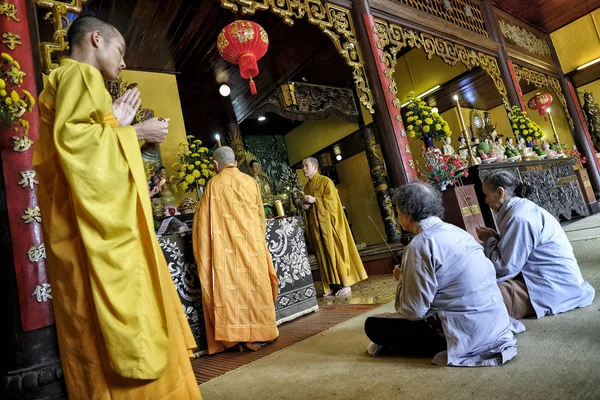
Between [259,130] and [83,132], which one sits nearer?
[83,132]

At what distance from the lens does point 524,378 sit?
1.35m

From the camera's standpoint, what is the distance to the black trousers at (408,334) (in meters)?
1.75

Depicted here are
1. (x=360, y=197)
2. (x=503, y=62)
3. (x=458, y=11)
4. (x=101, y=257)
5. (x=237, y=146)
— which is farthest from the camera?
(x=360, y=197)

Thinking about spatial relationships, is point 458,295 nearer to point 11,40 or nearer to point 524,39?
point 11,40

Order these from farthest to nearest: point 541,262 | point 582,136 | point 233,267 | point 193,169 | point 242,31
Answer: point 582,136
point 193,169
point 242,31
point 233,267
point 541,262

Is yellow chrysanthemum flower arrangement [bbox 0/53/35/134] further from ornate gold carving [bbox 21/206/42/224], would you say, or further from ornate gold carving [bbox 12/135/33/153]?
ornate gold carving [bbox 21/206/42/224]

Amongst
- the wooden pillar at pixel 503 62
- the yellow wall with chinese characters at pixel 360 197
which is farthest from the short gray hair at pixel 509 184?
the yellow wall with chinese characters at pixel 360 197

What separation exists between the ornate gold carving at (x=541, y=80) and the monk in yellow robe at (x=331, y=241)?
5.81 meters

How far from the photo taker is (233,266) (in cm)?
276

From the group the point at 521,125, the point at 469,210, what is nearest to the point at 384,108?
the point at 469,210

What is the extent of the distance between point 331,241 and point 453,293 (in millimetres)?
2835

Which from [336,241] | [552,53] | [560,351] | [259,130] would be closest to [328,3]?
[336,241]

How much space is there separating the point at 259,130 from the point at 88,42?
9140 millimetres

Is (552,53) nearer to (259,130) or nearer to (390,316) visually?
(259,130)
